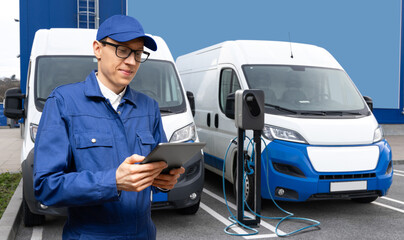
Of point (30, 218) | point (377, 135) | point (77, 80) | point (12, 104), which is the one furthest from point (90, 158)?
point (377, 135)

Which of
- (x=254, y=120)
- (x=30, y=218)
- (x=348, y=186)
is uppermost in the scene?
(x=254, y=120)

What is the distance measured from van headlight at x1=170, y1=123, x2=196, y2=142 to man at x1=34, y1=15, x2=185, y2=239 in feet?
9.98

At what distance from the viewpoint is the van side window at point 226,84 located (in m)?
6.48

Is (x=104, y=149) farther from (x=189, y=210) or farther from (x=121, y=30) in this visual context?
(x=189, y=210)

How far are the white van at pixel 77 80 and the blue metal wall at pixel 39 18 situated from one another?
9.55 meters

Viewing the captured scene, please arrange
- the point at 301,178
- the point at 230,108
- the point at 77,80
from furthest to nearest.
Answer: the point at 230,108 → the point at 301,178 → the point at 77,80

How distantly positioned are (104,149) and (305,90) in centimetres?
498

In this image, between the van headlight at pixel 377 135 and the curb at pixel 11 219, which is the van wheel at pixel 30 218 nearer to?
the curb at pixel 11 219

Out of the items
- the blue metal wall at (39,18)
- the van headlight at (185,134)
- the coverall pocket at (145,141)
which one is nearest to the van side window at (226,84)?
the van headlight at (185,134)

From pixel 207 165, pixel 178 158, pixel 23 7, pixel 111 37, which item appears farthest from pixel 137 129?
pixel 23 7

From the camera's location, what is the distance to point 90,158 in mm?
1669

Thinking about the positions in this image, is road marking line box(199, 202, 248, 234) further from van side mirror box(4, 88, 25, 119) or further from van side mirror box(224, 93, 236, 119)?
van side mirror box(4, 88, 25, 119)

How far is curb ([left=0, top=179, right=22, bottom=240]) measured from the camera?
4498 mm

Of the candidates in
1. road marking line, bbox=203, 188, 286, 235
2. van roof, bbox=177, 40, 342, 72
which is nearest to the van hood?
road marking line, bbox=203, 188, 286, 235
